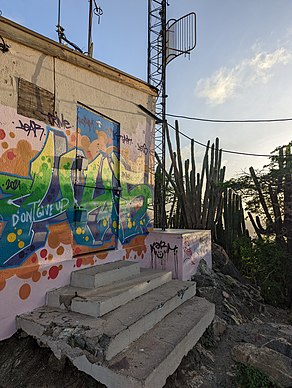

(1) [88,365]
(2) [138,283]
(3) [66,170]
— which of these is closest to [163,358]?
(1) [88,365]

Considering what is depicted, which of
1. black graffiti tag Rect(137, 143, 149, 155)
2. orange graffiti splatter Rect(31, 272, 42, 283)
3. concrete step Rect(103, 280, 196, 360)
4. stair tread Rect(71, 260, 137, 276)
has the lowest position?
concrete step Rect(103, 280, 196, 360)

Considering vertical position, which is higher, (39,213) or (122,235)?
(39,213)

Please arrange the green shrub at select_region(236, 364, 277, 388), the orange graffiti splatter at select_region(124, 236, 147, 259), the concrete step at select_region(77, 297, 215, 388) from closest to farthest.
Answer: the concrete step at select_region(77, 297, 215, 388)
the green shrub at select_region(236, 364, 277, 388)
the orange graffiti splatter at select_region(124, 236, 147, 259)

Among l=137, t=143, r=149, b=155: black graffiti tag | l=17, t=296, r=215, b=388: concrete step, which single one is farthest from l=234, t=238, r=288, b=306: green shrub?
l=17, t=296, r=215, b=388: concrete step

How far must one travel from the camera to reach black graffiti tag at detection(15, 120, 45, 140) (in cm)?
331

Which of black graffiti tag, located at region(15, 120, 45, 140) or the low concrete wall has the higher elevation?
black graffiti tag, located at region(15, 120, 45, 140)

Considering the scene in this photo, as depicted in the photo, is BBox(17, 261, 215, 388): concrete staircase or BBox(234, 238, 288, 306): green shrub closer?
BBox(17, 261, 215, 388): concrete staircase

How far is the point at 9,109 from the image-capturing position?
317cm

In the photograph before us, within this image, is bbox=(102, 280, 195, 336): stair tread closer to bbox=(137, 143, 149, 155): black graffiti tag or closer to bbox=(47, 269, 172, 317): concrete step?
bbox=(47, 269, 172, 317): concrete step

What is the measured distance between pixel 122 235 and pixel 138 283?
4.28 feet

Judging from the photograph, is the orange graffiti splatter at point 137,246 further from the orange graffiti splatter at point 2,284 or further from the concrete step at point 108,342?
the orange graffiti splatter at point 2,284

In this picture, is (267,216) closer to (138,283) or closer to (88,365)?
(138,283)

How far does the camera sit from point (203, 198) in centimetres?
757

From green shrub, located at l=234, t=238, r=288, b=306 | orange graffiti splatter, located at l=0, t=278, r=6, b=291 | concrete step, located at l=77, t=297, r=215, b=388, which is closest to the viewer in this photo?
concrete step, located at l=77, t=297, r=215, b=388
